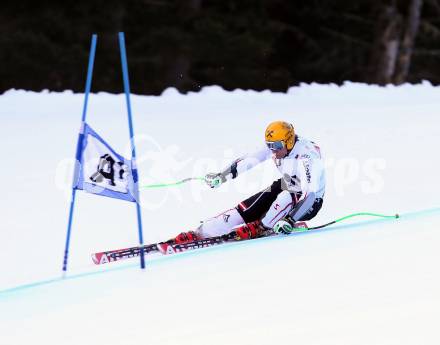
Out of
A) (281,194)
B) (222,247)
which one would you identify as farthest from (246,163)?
(222,247)

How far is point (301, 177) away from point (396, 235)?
3.75ft

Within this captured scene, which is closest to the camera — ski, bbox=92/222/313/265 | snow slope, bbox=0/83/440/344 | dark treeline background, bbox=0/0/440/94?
snow slope, bbox=0/83/440/344

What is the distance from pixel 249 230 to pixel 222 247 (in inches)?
19.2

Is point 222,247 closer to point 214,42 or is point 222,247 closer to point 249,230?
point 249,230

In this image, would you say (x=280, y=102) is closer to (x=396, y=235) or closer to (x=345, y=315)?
(x=396, y=235)

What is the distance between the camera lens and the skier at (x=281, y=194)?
8469mm

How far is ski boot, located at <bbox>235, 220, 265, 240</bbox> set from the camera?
8.62 metres

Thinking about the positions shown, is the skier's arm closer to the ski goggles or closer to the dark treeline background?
the ski goggles

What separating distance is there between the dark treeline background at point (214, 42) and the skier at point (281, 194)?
14.6 meters

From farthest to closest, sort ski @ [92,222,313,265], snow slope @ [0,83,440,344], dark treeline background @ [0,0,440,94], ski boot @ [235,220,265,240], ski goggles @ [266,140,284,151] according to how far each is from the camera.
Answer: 1. dark treeline background @ [0,0,440,94]
2. ski boot @ [235,220,265,240]
3. ski goggles @ [266,140,284,151]
4. ski @ [92,222,313,265]
5. snow slope @ [0,83,440,344]

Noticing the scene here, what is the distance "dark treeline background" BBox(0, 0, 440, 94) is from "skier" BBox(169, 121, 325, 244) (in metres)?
14.6

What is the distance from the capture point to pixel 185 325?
577cm

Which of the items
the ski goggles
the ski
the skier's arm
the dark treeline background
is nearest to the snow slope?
the ski

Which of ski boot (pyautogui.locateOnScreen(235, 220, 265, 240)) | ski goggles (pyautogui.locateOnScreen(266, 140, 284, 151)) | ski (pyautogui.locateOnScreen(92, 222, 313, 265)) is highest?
ski goggles (pyautogui.locateOnScreen(266, 140, 284, 151))
